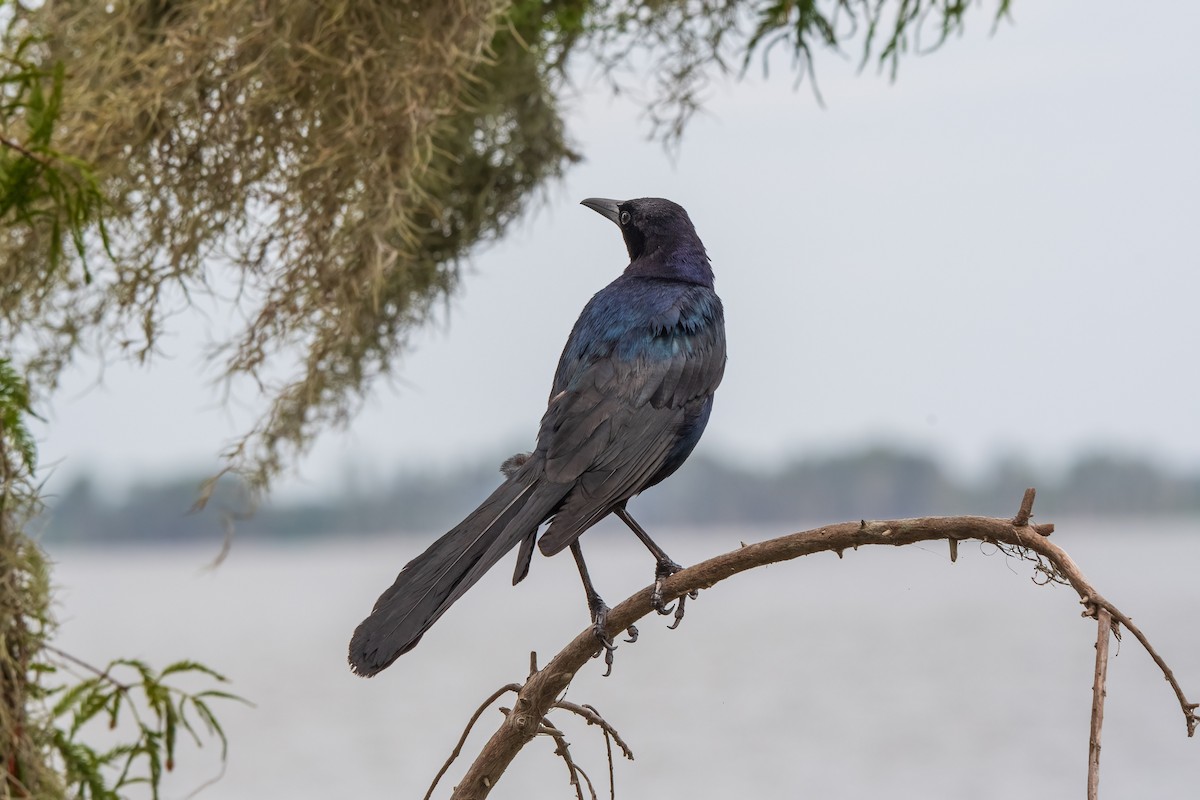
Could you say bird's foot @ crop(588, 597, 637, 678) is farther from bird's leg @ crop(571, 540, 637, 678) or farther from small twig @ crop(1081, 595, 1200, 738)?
small twig @ crop(1081, 595, 1200, 738)

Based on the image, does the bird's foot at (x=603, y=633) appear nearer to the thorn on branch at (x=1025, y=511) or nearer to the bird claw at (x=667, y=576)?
the bird claw at (x=667, y=576)

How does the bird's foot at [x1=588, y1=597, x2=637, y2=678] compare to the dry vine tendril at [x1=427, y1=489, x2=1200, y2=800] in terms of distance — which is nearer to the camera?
the dry vine tendril at [x1=427, y1=489, x2=1200, y2=800]

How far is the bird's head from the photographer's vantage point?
135 centimetres

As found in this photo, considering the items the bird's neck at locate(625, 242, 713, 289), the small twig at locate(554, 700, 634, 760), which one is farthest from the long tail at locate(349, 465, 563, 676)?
the bird's neck at locate(625, 242, 713, 289)

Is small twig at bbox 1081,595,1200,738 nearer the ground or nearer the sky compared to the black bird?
nearer the ground

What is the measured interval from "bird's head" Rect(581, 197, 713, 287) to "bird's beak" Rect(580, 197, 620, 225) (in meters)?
0.02

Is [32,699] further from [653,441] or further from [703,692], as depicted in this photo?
[703,692]

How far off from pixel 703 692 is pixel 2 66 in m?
4.21

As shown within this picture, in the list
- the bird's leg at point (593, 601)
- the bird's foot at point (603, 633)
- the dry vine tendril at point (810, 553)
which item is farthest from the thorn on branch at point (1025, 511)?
the bird's leg at point (593, 601)

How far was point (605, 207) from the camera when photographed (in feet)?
4.66

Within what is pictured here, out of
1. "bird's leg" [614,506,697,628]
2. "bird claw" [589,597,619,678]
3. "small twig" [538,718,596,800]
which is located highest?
"bird's leg" [614,506,697,628]

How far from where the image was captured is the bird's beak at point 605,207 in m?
1.42

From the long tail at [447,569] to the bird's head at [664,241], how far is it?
37 centimetres

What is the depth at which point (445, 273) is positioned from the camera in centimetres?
187
